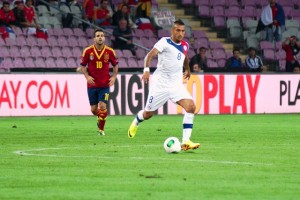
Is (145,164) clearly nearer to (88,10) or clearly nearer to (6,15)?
(6,15)

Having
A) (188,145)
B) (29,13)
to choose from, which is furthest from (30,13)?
(188,145)

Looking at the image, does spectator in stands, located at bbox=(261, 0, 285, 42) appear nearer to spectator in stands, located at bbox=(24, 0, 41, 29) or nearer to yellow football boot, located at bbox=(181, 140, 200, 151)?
spectator in stands, located at bbox=(24, 0, 41, 29)

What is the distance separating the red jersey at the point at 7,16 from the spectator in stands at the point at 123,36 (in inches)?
152

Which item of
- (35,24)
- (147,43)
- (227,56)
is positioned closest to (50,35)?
(35,24)

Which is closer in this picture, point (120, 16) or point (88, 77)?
point (88, 77)

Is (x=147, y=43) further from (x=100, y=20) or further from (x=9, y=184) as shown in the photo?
(x=9, y=184)

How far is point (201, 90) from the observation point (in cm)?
3228

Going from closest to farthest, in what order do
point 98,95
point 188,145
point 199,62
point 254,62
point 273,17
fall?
point 188,145, point 98,95, point 199,62, point 254,62, point 273,17

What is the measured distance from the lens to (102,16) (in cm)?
3534

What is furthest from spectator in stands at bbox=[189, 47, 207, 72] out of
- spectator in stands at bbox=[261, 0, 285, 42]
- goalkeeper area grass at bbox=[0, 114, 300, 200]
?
goalkeeper area grass at bbox=[0, 114, 300, 200]

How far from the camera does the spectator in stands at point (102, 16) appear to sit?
35.1 m

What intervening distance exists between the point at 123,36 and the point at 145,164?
20.6m

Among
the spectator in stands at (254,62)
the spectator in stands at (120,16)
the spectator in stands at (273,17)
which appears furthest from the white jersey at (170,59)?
the spectator in stands at (273,17)

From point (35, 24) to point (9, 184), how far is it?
21.6 metres
